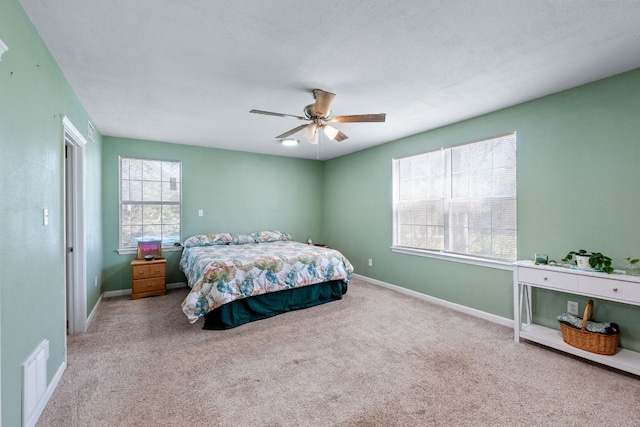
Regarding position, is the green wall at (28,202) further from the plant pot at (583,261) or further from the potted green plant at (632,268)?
the potted green plant at (632,268)

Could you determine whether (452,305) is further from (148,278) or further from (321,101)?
(148,278)

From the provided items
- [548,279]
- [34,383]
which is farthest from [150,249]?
[548,279]

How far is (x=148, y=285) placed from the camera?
14.4 feet

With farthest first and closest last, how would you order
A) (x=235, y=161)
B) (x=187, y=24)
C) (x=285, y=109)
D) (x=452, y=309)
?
(x=235, y=161)
(x=452, y=309)
(x=285, y=109)
(x=187, y=24)

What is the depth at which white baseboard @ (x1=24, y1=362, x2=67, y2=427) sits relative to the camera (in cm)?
172

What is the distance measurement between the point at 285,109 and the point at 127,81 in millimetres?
1512

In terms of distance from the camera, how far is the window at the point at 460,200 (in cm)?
339

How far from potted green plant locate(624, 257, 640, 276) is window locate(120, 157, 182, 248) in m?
5.62

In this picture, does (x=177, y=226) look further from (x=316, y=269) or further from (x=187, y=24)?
(x=187, y=24)

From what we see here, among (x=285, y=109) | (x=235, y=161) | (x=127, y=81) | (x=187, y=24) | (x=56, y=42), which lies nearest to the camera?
(x=187, y=24)

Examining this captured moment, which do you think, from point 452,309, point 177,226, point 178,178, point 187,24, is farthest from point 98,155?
point 452,309

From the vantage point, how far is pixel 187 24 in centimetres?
183

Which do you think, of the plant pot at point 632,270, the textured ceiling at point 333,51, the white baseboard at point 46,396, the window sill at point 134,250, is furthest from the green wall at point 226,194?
the plant pot at point 632,270

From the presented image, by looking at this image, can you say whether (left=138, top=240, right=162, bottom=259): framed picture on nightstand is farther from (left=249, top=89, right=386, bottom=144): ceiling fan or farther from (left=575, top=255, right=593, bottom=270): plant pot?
(left=575, top=255, right=593, bottom=270): plant pot
